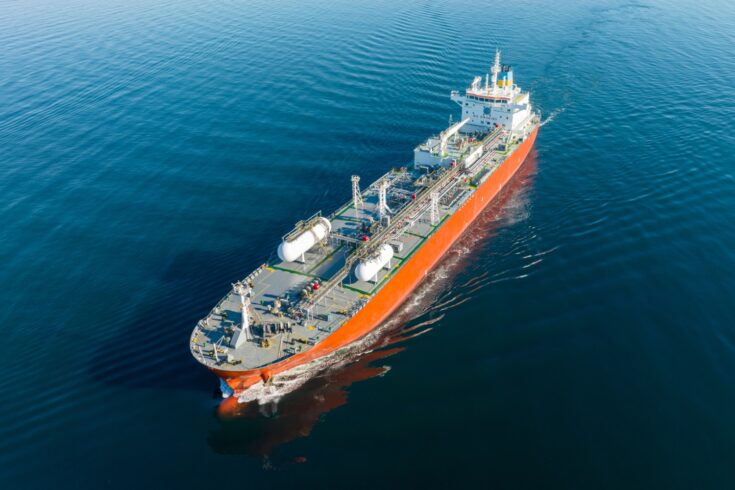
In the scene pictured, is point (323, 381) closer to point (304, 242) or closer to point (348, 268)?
point (348, 268)

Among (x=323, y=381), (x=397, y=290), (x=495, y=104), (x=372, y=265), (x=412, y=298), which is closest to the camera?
(x=323, y=381)

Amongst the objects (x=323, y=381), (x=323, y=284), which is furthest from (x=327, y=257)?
(x=323, y=381)

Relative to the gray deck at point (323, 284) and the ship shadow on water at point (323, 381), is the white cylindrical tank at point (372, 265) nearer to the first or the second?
the gray deck at point (323, 284)

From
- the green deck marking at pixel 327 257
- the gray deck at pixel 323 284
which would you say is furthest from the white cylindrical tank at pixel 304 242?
the green deck marking at pixel 327 257

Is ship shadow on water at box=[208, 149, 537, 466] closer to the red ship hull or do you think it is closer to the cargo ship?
the red ship hull

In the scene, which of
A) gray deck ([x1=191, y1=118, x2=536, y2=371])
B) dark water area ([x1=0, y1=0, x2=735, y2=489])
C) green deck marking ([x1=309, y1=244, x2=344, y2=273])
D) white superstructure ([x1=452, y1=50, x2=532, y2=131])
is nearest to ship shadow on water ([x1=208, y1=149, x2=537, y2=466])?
dark water area ([x1=0, y1=0, x2=735, y2=489])

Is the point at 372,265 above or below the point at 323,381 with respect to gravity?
above

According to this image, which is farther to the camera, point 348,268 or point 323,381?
point 348,268

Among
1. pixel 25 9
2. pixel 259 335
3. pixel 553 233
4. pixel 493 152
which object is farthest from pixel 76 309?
pixel 25 9
